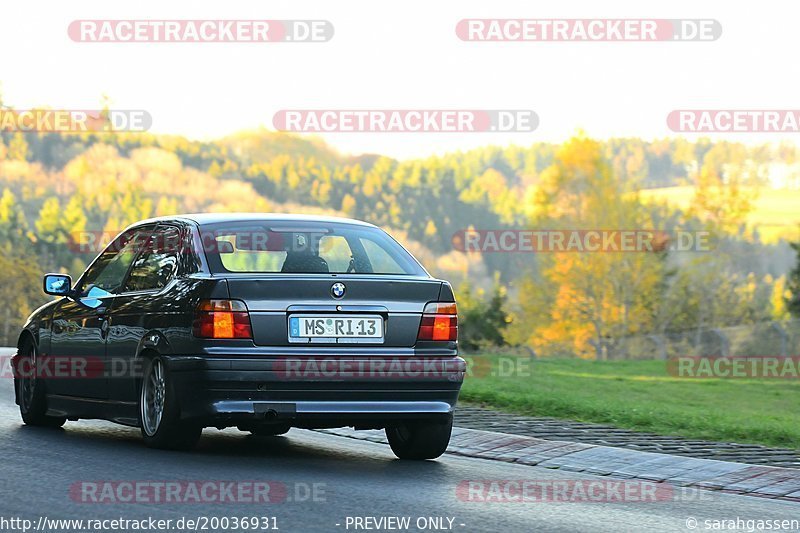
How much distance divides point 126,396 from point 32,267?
92974 mm

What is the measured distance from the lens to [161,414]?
9.37 meters

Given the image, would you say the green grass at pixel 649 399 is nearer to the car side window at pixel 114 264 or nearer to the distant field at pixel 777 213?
the car side window at pixel 114 264

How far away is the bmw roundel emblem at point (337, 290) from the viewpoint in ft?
29.7

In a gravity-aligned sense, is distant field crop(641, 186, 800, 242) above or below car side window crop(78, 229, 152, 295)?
above

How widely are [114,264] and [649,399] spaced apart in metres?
10.1

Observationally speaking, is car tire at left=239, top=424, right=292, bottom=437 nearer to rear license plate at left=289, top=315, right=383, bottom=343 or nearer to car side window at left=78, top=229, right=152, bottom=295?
rear license plate at left=289, top=315, right=383, bottom=343

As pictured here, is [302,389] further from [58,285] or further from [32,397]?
[32,397]

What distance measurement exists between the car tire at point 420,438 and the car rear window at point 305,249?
1095 millimetres

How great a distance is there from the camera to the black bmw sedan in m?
8.89

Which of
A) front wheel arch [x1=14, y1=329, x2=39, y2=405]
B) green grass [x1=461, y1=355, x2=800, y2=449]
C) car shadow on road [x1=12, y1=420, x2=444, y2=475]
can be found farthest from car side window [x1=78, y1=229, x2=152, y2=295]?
green grass [x1=461, y1=355, x2=800, y2=449]

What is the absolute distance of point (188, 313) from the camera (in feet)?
29.7

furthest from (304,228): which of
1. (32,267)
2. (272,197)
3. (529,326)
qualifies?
(272,197)

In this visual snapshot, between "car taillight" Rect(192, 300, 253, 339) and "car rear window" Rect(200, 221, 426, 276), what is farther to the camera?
"car rear window" Rect(200, 221, 426, 276)

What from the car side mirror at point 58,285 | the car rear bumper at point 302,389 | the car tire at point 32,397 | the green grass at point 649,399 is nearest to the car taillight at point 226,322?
the car rear bumper at point 302,389
